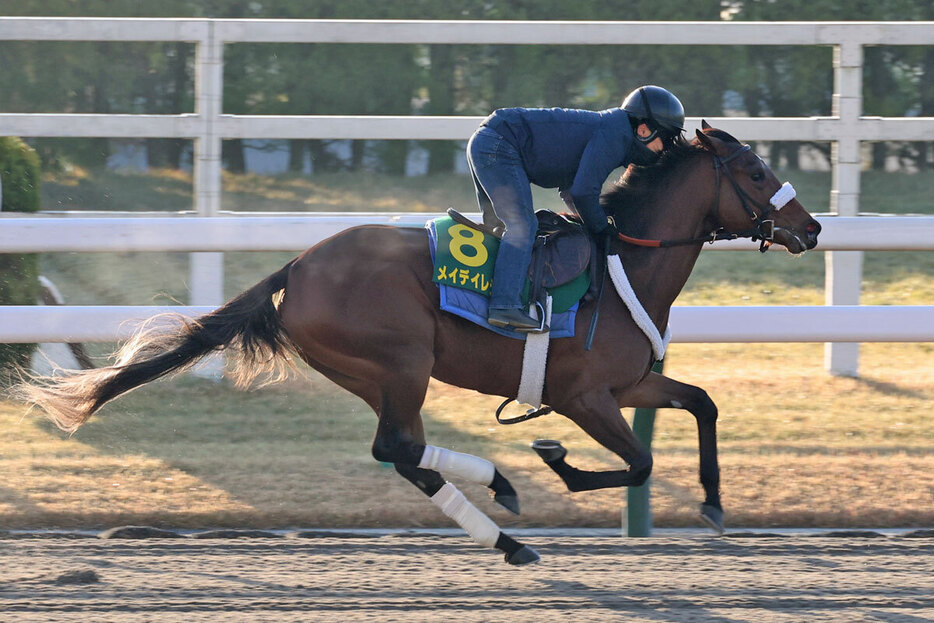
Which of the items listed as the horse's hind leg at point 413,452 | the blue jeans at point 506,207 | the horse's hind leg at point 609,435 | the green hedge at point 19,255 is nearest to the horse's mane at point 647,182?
the blue jeans at point 506,207

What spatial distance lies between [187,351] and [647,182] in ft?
5.82

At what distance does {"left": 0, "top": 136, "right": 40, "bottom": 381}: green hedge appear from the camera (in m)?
6.29

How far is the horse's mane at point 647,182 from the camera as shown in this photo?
4523 millimetres

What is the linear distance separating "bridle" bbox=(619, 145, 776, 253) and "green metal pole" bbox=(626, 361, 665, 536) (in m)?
0.49

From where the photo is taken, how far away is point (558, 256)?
4.28 m

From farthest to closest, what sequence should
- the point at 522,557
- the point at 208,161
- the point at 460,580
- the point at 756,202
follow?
the point at 208,161, the point at 756,202, the point at 522,557, the point at 460,580

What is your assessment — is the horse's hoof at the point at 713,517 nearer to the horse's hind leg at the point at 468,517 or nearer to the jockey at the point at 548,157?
the horse's hind leg at the point at 468,517

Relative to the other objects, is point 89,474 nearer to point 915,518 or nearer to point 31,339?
point 31,339

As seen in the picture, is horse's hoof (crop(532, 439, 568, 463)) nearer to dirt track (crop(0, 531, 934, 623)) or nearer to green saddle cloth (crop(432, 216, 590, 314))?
dirt track (crop(0, 531, 934, 623))

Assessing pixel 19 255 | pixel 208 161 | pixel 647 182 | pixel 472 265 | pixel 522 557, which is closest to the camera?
pixel 522 557

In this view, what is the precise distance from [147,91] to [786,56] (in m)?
4.14

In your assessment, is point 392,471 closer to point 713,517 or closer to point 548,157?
point 713,517

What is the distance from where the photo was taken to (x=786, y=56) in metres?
7.53

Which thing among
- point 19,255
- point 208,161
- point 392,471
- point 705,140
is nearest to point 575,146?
point 705,140
